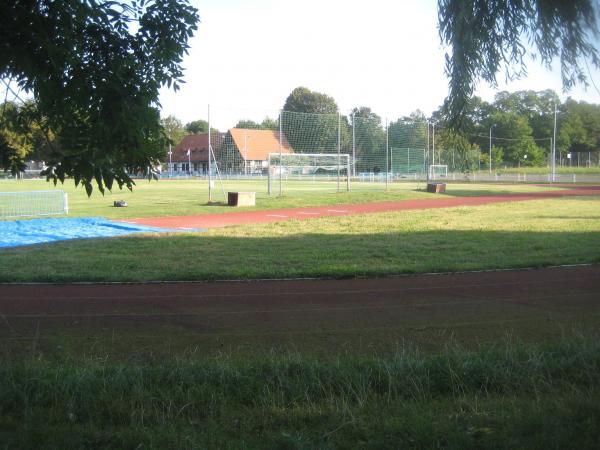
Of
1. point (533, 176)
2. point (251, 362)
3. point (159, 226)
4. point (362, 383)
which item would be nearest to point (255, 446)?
point (362, 383)

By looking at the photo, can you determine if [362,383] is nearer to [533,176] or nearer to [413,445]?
[413,445]

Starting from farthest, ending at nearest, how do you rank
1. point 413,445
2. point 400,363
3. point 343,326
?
1. point 343,326
2. point 400,363
3. point 413,445

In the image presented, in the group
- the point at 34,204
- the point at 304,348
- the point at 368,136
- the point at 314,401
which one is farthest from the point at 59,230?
the point at 368,136

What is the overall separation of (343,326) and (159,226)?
13.8 meters

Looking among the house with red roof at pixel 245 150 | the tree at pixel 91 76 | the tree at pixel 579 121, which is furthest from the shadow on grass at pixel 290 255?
the house with red roof at pixel 245 150

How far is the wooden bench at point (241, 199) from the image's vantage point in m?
27.9

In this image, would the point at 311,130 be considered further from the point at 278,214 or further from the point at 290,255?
the point at 290,255

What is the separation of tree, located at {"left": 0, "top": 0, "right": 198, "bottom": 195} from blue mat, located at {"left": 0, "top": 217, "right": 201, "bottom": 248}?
12.6 meters

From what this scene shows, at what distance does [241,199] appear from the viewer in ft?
91.8

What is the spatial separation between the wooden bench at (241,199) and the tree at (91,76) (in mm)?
22834

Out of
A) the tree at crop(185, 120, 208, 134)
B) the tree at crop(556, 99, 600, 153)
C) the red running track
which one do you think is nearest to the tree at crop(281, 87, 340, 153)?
the red running track

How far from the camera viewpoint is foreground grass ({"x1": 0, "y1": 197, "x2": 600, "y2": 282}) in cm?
1137

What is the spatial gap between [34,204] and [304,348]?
73.1ft

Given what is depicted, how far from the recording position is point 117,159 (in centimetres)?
477
